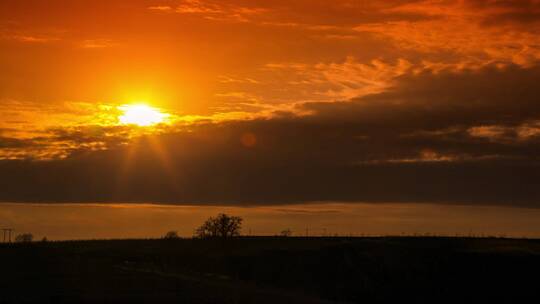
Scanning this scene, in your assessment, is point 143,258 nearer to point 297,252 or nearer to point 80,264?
point 80,264

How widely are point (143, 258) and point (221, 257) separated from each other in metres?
10.1

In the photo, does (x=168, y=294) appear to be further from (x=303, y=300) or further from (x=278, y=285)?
(x=278, y=285)

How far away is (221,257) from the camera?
74250mm

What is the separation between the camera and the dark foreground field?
47375 millimetres

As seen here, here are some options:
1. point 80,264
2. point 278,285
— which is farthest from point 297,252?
point 80,264

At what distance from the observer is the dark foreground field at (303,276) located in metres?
47.4

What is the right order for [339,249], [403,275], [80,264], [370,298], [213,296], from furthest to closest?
[80,264] → [339,249] → [403,275] → [370,298] → [213,296]

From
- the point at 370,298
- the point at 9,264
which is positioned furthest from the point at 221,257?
the point at 370,298

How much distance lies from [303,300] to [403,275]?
12.0 metres

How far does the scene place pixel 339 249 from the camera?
6575 cm

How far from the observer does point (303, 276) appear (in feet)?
189

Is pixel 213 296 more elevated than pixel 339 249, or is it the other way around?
pixel 339 249

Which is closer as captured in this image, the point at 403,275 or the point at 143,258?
the point at 403,275

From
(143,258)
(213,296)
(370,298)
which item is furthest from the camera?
(143,258)
